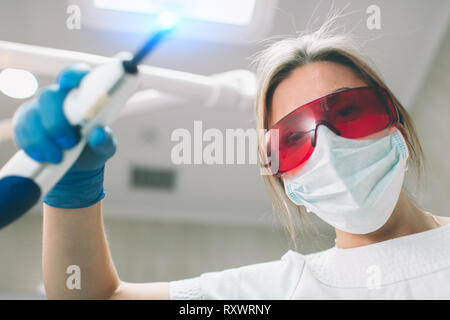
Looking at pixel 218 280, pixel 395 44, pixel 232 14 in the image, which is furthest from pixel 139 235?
pixel 218 280

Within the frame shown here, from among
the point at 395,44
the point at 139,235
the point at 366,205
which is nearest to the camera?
the point at 366,205

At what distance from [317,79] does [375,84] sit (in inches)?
6.3

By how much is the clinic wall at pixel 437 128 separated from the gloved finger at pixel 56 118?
205 cm

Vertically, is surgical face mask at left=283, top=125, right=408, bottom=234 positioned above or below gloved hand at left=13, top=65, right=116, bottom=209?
below

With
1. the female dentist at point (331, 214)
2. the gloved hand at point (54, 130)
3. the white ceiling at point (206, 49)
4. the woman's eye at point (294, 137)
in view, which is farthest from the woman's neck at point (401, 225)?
the white ceiling at point (206, 49)

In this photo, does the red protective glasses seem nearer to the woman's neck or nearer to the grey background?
the woman's neck

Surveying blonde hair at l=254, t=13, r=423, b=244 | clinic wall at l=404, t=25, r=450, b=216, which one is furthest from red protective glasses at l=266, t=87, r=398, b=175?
clinic wall at l=404, t=25, r=450, b=216

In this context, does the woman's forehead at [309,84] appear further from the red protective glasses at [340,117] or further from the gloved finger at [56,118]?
the gloved finger at [56,118]

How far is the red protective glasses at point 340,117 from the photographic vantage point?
0.83 meters

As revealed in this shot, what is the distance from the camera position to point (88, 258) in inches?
27.7

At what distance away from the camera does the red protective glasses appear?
2.71 ft

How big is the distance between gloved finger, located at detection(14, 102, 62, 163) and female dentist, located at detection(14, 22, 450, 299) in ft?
0.47

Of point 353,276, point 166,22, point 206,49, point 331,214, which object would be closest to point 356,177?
point 331,214
